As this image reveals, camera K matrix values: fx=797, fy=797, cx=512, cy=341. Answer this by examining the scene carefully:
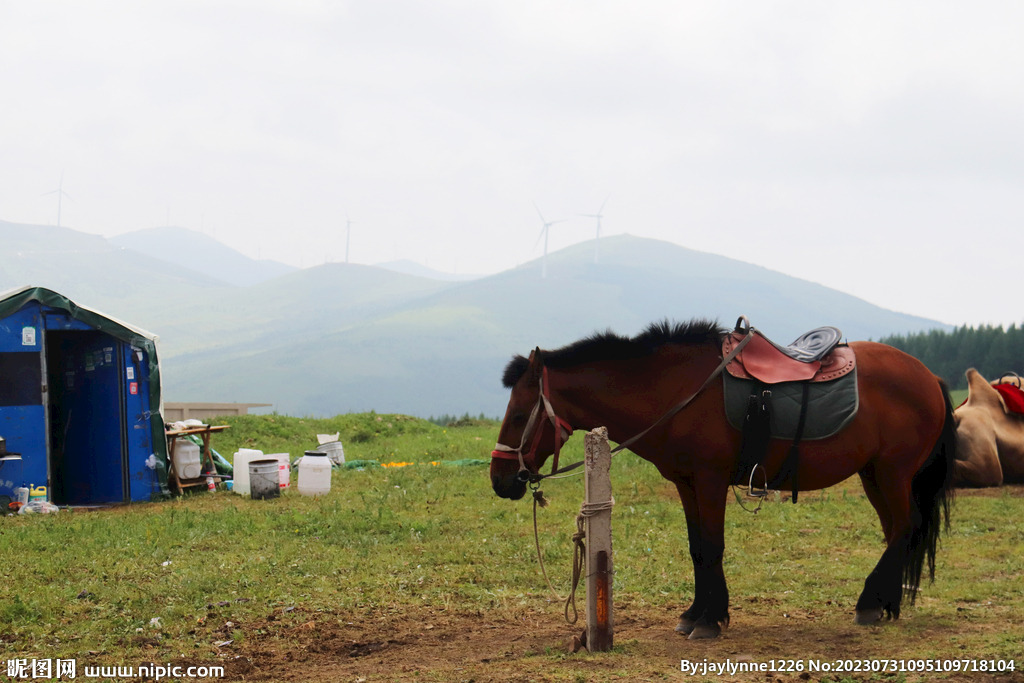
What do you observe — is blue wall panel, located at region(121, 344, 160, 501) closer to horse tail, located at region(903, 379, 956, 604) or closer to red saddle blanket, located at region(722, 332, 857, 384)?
red saddle blanket, located at region(722, 332, 857, 384)

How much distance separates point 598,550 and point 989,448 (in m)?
8.91

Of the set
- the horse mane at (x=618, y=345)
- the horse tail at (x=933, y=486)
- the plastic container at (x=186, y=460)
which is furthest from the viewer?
the plastic container at (x=186, y=460)

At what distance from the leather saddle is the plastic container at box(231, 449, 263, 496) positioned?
8.69 m

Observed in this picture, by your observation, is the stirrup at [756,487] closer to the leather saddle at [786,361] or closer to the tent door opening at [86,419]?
the leather saddle at [786,361]

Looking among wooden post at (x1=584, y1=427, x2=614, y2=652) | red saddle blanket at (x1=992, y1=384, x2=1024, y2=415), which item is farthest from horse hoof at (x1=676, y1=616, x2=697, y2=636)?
red saddle blanket at (x1=992, y1=384, x2=1024, y2=415)

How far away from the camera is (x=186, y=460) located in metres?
12.4

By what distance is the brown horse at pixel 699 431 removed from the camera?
197 inches

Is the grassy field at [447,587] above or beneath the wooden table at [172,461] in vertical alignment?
beneath

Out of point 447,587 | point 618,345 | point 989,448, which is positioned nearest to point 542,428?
point 618,345

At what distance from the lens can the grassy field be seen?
15.7 feet

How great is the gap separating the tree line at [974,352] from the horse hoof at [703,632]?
39169mm

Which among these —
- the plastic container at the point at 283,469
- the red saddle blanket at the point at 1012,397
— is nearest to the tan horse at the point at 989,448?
A: the red saddle blanket at the point at 1012,397

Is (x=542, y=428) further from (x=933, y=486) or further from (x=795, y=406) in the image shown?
(x=933, y=486)

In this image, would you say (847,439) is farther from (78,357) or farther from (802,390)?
(78,357)
